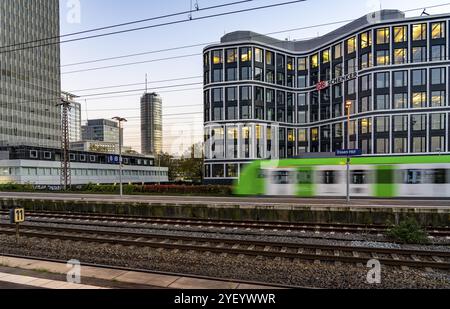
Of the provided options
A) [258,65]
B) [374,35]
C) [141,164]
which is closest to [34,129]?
[141,164]

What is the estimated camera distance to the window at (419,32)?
1939 inches

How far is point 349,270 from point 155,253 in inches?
249

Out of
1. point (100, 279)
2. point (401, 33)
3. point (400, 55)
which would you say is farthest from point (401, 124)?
point (100, 279)

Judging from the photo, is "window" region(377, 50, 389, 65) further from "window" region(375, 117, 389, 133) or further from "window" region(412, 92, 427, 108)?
"window" region(375, 117, 389, 133)

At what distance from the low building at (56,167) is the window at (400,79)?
158 feet

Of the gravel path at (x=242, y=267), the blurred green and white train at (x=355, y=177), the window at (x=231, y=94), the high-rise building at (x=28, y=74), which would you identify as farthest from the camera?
the high-rise building at (x=28, y=74)

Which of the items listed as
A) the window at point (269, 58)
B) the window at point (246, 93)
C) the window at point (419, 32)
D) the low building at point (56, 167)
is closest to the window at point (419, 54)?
the window at point (419, 32)

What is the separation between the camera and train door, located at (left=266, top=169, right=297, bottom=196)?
Result: 23.7 metres

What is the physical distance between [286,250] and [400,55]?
53.4 metres

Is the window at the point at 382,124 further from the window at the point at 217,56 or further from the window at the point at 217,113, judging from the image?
the window at the point at 217,56

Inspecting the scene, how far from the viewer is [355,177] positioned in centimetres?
2289

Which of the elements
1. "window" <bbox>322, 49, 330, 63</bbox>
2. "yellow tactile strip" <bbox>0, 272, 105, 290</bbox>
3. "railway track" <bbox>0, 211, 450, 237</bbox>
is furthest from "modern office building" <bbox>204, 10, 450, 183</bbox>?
"yellow tactile strip" <bbox>0, 272, 105, 290</bbox>
